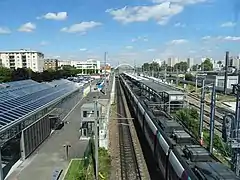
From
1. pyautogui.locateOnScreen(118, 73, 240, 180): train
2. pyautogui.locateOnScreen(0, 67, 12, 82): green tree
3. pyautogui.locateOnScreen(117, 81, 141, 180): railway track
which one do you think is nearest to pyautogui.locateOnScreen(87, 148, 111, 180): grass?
pyautogui.locateOnScreen(117, 81, 141, 180): railway track

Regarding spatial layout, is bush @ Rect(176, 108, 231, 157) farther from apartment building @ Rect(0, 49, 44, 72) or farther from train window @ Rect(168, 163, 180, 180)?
apartment building @ Rect(0, 49, 44, 72)

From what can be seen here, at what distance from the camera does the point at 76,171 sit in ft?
59.2

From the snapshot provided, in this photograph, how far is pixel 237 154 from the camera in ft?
40.6

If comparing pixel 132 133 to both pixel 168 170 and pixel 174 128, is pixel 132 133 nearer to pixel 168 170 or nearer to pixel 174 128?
pixel 174 128

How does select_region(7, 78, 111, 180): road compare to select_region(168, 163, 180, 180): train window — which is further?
select_region(7, 78, 111, 180): road

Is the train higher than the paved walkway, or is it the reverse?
the train

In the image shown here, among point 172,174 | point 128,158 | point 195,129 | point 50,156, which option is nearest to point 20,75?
point 50,156

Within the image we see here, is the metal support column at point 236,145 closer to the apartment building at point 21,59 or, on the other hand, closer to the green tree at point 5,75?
the green tree at point 5,75

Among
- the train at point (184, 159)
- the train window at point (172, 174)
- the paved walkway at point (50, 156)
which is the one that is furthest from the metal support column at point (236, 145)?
the paved walkway at point (50, 156)

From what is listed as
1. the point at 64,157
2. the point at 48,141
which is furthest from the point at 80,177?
the point at 48,141

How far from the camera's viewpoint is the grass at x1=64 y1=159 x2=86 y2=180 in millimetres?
16656

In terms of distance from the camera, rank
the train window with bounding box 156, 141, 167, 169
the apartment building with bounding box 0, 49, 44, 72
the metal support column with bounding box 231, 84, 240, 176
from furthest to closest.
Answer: the apartment building with bounding box 0, 49, 44, 72, the train window with bounding box 156, 141, 167, 169, the metal support column with bounding box 231, 84, 240, 176

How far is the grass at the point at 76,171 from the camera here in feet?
54.6

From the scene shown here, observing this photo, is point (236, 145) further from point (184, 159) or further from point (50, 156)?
point (50, 156)
